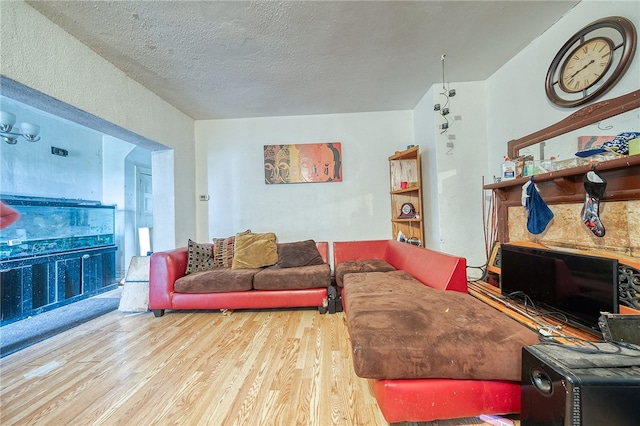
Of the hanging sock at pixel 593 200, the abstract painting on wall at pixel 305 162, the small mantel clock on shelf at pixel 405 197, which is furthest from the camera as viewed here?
the abstract painting on wall at pixel 305 162

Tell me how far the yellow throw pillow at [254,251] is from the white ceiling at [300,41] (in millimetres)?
1834

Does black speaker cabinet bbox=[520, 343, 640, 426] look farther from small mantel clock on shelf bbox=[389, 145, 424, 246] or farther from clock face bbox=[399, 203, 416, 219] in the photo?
clock face bbox=[399, 203, 416, 219]

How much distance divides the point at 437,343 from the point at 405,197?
2.52 metres

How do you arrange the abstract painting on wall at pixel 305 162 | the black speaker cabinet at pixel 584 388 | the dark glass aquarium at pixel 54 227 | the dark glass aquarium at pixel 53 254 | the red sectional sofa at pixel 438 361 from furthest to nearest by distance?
the abstract painting on wall at pixel 305 162
the dark glass aquarium at pixel 54 227
the dark glass aquarium at pixel 53 254
the red sectional sofa at pixel 438 361
the black speaker cabinet at pixel 584 388

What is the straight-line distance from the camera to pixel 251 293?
8.28 ft

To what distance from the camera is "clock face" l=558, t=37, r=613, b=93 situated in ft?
5.07

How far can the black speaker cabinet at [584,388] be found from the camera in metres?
0.78

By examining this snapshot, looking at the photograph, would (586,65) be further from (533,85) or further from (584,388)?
(584,388)

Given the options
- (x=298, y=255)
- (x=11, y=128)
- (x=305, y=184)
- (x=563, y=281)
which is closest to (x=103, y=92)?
(x=11, y=128)

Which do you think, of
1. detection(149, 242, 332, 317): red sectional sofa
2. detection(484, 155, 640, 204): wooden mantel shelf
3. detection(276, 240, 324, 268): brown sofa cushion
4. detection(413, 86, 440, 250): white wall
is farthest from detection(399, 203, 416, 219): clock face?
detection(149, 242, 332, 317): red sectional sofa

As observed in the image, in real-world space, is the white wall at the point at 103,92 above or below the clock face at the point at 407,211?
above

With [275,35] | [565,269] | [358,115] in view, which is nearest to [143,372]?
[275,35]

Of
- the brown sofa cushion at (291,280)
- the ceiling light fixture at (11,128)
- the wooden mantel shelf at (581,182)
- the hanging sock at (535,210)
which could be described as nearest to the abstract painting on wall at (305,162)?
the brown sofa cushion at (291,280)

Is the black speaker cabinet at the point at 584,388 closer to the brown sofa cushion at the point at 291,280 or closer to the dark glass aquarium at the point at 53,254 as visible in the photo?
the brown sofa cushion at the point at 291,280
